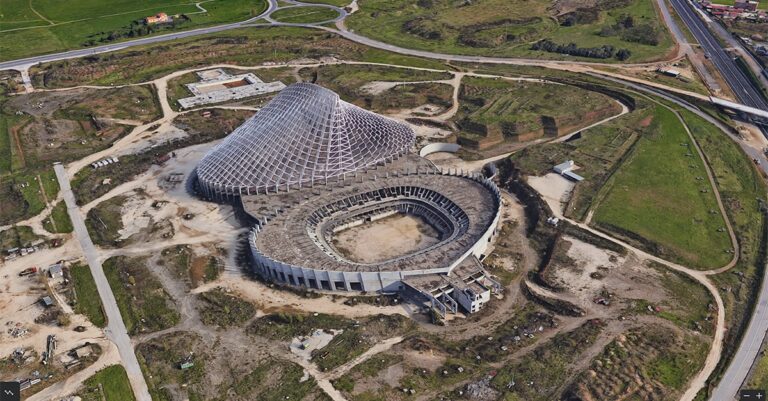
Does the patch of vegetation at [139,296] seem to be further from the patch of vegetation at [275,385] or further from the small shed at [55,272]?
the patch of vegetation at [275,385]

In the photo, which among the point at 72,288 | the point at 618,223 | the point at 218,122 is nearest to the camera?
the point at 72,288

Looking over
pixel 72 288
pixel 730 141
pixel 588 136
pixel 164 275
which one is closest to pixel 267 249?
pixel 164 275

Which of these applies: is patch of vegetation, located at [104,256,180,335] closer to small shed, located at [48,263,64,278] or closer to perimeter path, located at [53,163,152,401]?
perimeter path, located at [53,163,152,401]

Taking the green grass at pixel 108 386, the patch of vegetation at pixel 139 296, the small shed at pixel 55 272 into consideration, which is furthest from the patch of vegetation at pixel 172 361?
the small shed at pixel 55 272

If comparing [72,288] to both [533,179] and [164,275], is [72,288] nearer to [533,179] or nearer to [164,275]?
[164,275]

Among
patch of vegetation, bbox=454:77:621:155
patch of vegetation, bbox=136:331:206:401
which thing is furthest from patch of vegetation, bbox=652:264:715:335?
patch of vegetation, bbox=136:331:206:401

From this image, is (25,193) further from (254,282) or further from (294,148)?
(254,282)
